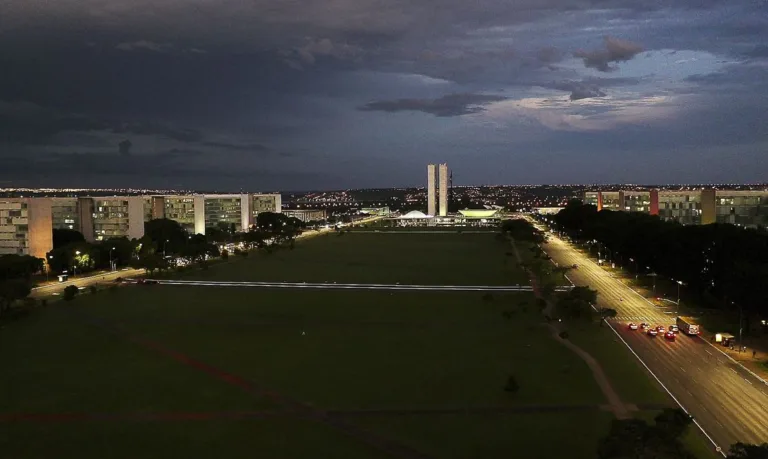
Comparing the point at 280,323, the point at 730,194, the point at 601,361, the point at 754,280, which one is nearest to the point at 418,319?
the point at 280,323

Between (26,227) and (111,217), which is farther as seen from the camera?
(111,217)

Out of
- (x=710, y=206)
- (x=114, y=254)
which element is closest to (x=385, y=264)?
(x=114, y=254)

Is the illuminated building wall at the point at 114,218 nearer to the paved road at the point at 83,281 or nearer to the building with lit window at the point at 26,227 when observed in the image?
the building with lit window at the point at 26,227

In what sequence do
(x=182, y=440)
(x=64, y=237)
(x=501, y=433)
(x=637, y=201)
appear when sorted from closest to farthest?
1. (x=182, y=440)
2. (x=501, y=433)
3. (x=64, y=237)
4. (x=637, y=201)

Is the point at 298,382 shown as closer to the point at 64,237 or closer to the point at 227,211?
the point at 64,237

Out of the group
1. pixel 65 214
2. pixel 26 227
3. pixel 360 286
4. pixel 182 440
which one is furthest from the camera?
pixel 65 214

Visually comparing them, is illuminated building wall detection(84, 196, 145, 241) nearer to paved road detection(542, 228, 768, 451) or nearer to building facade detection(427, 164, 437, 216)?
→ paved road detection(542, 228, 768, 451)

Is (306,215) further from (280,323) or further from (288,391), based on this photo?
(288,391)

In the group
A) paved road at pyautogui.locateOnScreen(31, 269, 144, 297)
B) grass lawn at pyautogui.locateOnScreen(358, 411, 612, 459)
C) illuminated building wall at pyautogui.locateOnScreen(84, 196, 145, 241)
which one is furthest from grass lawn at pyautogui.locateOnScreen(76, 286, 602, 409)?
illuminated building wall at pyautogui.locateOnScreen(84, 196, 145, 241)
